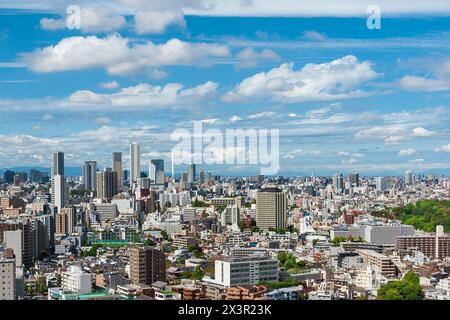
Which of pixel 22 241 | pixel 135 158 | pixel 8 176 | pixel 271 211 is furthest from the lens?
pixel 271 211

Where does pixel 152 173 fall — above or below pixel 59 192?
above

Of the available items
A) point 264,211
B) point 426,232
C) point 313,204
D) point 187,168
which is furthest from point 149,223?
point 426,232

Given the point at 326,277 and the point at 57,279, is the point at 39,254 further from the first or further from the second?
the point at 326,277

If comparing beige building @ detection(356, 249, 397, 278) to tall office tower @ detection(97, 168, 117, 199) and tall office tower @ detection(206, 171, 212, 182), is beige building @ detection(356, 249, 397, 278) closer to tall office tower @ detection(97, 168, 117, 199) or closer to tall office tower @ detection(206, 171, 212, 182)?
tall office tower @ detection(206, 171, 212, 182)

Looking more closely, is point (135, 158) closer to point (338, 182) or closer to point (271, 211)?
point (338, 182)

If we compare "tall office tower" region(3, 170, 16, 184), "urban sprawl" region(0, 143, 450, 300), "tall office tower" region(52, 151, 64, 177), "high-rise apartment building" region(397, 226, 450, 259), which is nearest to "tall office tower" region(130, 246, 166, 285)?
"urban sprawl" region(0, 143, 450, 300)

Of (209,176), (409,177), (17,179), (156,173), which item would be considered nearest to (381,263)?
(409,177)

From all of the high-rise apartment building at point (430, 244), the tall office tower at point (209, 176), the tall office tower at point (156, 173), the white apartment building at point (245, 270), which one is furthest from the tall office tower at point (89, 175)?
the high-rise apartment building at point (430, 244)
